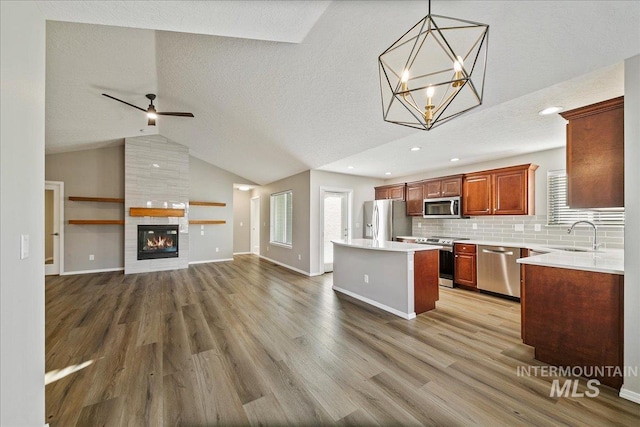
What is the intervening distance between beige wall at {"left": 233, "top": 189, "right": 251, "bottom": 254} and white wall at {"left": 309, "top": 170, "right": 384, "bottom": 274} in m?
4.28

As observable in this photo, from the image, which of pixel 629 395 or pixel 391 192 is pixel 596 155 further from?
pixel 391 192

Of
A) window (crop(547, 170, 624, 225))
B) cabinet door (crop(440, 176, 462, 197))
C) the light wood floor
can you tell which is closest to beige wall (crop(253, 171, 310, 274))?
the light wood floor

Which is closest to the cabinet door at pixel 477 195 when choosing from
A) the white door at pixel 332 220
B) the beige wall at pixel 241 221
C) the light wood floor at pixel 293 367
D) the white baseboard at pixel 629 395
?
the light wood floor at pixel 293 367

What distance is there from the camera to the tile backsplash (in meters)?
3.48

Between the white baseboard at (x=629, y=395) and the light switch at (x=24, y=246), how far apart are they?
380 cm

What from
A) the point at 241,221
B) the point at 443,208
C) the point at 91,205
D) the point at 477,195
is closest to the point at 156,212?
the point at 91,205

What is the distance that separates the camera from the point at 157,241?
6266 mm

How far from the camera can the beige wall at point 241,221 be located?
9016 mm

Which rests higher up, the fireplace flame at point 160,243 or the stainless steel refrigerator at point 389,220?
the stainless steel refrigerator at point 389,220

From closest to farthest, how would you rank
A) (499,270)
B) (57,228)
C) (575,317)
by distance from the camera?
(575,317) → (499,270) → (57,228)

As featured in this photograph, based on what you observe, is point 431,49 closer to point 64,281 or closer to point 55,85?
point 55,85

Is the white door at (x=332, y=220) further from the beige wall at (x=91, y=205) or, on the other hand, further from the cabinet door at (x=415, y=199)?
the beige wall at (x=91, y=205)

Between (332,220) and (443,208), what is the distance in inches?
95.4

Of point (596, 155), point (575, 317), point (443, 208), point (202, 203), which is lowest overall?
point (575, 317)
